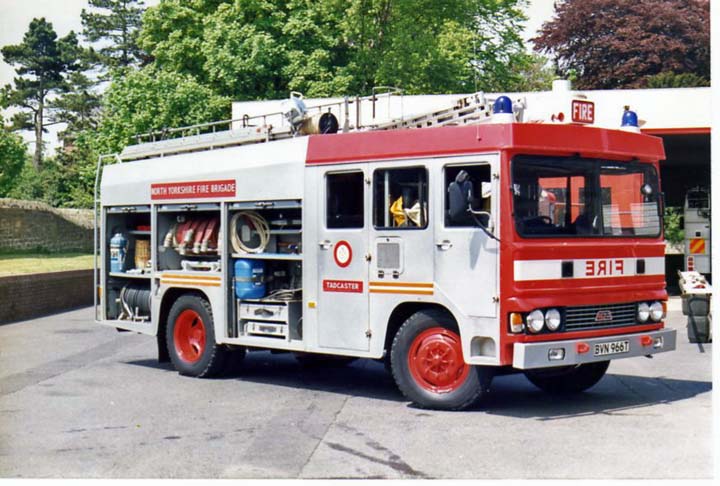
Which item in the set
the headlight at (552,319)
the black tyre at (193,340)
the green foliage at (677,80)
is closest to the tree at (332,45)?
the green foliage at (677,80)

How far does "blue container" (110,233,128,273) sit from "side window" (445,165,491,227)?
598 cm

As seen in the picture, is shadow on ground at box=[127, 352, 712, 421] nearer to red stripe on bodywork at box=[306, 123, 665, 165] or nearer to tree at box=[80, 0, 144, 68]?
red stripe on bodywork at box=[306, 123, 665, 165]

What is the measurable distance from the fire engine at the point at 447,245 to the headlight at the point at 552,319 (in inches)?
0.6

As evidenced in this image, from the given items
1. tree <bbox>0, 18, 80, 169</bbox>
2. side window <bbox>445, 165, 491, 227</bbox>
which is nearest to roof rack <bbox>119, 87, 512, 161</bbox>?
side window <bbox>445, 165, 491, 227</bbox>

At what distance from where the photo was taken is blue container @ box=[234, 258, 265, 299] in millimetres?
12266

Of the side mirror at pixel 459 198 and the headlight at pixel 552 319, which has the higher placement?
the side mirror at pixel 459 198

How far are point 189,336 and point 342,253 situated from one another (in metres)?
3.15

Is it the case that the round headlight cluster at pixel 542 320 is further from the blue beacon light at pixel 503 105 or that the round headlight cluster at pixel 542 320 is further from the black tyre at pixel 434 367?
the blue beacon light at pixel 503 105

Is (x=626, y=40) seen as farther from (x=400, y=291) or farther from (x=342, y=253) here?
(x=400, y=291)

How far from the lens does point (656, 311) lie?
10.8 m

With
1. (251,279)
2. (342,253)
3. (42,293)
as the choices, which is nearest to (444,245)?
(342,253)

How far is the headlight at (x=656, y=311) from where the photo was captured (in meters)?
10.8

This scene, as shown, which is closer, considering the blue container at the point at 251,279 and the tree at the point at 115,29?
the blue container at the point at 251,279

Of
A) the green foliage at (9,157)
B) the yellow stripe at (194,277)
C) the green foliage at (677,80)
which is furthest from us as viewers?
the green foliage at (9,157)
